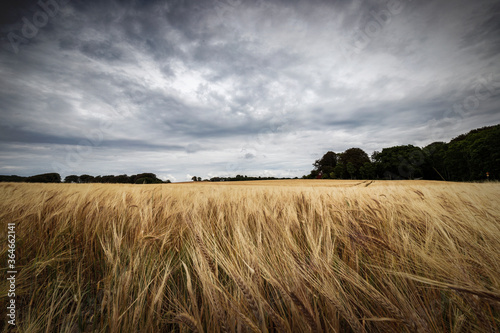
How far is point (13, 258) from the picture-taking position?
1.12 m

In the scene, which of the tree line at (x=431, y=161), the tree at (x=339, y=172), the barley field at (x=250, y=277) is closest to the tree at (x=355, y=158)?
the tree line at (x=431, y=161)

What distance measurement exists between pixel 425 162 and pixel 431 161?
943 millimetres

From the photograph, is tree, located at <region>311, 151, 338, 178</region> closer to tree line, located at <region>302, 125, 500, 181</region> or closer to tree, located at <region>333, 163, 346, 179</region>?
tree line, located at <region>302, 125, 500, 181</region>

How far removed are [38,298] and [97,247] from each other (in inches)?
15.9

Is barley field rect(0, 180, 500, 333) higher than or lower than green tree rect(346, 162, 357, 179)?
A: lower

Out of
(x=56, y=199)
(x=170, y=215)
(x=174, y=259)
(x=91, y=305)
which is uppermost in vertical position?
(x=56, y=199)

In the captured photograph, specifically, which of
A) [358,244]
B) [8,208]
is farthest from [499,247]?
[8,208]

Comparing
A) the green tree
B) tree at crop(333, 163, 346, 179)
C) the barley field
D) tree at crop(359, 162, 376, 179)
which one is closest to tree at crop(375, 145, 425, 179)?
tree at crop(359, 162, 376, 179)

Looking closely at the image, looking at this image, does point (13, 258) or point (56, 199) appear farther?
point (56, 199)

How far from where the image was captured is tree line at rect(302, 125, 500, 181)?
25812mm

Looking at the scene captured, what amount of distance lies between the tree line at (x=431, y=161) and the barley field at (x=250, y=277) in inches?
1144

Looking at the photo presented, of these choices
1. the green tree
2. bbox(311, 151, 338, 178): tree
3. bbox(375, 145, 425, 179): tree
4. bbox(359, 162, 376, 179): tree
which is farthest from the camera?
bbox(311, 151, 338, 178): tree

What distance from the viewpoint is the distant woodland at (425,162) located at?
999 inches

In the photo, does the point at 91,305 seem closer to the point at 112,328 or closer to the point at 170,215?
the point at 112,328
